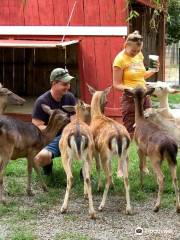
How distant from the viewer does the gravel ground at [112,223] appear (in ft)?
19.4

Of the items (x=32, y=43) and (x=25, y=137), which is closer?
(x=25, y=137)

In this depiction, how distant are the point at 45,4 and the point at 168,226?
27.0ft

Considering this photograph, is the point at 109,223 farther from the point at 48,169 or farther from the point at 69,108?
the point at 48,169

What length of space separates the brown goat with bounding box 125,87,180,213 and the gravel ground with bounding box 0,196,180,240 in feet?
0.96

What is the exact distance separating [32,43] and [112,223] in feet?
22.7

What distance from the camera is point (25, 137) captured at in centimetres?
739

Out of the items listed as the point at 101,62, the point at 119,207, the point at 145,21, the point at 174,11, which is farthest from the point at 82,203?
the point at 174,11

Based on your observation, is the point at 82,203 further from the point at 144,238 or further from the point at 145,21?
the point at 145,21

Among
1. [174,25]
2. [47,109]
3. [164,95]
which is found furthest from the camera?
[174,25]

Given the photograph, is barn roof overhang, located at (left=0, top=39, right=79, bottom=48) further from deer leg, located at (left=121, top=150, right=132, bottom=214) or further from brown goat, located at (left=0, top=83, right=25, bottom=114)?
deer leg, located at (left=121, top=150, right=132, bottom=214)

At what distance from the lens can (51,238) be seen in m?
5.81

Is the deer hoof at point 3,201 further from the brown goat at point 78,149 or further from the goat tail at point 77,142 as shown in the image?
the goat tail at point 77,142

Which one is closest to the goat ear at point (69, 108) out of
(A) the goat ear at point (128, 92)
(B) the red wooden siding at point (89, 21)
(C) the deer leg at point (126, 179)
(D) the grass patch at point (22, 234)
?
(A) the goat ear at point (128, 92)

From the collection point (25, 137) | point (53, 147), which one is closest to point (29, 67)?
point (53, 147)
